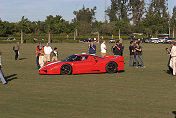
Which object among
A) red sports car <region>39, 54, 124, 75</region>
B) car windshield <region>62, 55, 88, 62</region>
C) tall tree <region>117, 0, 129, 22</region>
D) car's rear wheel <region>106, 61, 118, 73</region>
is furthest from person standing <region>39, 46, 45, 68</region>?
tall tree <region>117, 0, 129, 22</region>

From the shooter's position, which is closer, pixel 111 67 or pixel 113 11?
pixel 111 67

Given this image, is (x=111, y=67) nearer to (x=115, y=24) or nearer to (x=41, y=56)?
(x=41, y=56)

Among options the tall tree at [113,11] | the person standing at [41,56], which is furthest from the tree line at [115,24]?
the person standing at [41,56]

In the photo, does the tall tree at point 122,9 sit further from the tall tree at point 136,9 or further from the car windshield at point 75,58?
the car windshield at point 75,58

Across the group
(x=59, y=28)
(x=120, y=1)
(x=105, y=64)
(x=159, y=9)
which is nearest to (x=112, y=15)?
(x=120, y=1)

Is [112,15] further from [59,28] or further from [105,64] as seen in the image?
[105,64]

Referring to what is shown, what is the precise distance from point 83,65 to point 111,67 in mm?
1566

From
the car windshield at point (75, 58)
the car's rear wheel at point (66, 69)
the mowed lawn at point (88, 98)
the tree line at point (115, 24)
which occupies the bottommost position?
the mowed lawn at point (88, 98)

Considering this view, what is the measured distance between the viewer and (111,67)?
56.6 ft

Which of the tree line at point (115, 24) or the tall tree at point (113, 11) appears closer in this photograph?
the tree line at point (115, 24)

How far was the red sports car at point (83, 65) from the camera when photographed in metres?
16.6

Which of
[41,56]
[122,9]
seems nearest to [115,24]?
[122,9]

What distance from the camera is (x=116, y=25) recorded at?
122062 millimetres

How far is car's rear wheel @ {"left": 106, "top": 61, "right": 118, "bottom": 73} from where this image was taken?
17194mm
